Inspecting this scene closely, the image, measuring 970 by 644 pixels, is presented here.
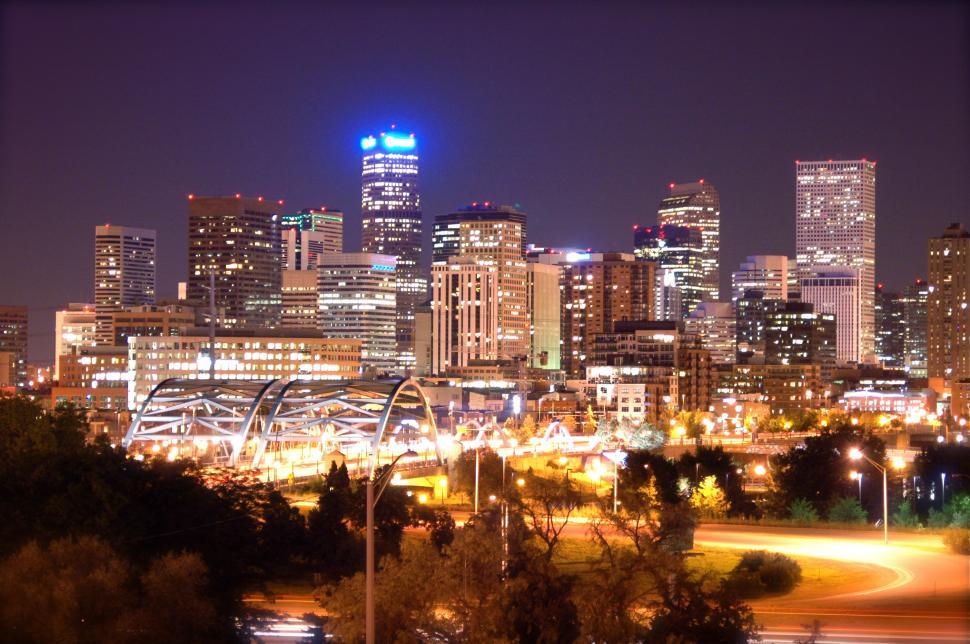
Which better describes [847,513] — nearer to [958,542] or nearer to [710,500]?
[710,500]

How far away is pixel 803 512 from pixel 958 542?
759 inches

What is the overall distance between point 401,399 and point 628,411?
8931 cm

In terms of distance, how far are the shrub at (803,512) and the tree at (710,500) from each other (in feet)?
12.6

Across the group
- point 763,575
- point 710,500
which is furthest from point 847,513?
point 763,575

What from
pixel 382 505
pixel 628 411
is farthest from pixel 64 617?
pixel 628 411

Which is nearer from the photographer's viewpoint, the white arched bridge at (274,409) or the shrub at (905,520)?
the shrub at (905,520)

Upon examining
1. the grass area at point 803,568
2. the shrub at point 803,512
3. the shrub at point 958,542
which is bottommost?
the shrub at point 803,512

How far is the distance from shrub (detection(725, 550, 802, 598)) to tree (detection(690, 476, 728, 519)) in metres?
25.2

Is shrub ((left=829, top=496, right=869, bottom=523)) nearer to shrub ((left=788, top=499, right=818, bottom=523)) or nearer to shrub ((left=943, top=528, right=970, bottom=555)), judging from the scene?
shrub ((left=788, top=499, right=818, bottom=523))

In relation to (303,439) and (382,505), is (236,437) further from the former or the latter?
(382,505)

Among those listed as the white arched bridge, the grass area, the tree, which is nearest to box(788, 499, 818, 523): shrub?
the tree

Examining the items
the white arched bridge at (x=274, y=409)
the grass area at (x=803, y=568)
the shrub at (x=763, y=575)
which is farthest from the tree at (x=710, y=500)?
the shrub at (x=763, y=575)

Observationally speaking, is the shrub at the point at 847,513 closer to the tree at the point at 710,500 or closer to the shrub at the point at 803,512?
the shrub at the point at 803,512

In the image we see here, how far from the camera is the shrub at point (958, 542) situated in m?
52.9
